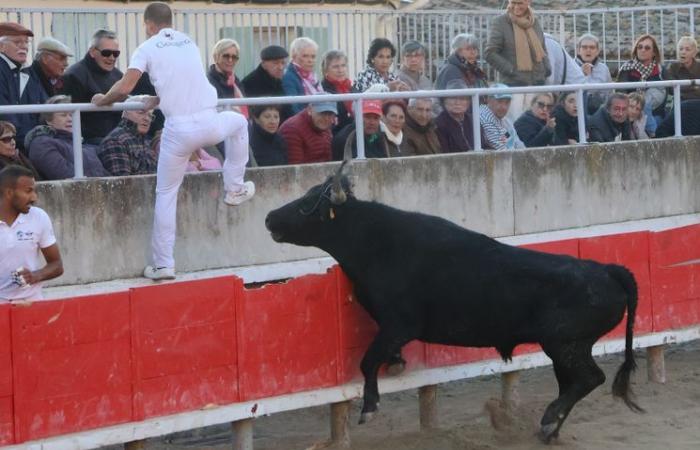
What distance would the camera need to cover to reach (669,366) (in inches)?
503

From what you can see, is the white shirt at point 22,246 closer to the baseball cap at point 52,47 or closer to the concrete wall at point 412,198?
the concrete wall at point 412,198

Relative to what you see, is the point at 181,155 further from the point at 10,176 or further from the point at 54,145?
the point at 10,176

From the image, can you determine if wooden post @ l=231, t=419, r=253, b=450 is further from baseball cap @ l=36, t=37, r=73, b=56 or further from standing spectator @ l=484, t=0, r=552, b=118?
standing spectator @ l=484, t=0, r=552, b=118

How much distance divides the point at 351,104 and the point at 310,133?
641 millimetres

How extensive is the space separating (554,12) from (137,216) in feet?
29.9

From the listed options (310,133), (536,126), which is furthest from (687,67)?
(310,133)

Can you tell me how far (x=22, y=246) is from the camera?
26.7 ft

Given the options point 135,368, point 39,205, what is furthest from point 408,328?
point 39,205

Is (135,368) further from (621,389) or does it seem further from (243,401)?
(621,389)

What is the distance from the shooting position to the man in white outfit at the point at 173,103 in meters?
9.50

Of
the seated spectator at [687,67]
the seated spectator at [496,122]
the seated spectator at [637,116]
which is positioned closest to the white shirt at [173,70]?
the seated spectator at [496,122]

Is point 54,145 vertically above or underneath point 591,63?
underneath

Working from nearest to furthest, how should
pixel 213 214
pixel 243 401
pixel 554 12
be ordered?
pixel 243 401
pixel 213 214
pixel 554 12

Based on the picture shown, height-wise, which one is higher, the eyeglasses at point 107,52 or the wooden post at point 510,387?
the eyeglasses at point 107,52
